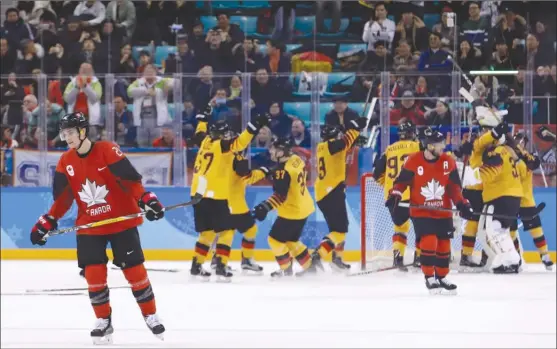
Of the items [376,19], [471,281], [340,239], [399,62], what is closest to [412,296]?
[471,281]

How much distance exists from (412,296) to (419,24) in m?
6.61

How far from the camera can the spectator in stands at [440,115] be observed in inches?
167

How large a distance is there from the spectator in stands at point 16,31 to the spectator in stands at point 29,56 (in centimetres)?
2

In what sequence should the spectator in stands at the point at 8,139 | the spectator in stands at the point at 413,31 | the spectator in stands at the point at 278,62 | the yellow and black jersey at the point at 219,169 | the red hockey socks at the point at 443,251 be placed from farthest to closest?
the yellow and black jersey at the point at 219,169
the red hockey socks at the point at 443,251
the spectator in stands at the point at 8,139
the spectator in stands at the point at 413,31
the spectator in stands at the point at 278,62

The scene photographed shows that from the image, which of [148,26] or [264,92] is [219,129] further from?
[148,26]

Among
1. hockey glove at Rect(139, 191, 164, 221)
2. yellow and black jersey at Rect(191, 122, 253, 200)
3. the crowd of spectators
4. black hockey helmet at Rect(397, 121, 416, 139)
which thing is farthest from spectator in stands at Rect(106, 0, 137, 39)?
yellow and black jersey at Rect(191, 122, 253, 200)

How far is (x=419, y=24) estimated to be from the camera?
170 inches

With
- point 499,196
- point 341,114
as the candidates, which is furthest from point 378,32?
point 499,196

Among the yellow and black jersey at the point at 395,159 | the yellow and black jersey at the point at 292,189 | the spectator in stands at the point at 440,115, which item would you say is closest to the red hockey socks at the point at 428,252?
the yellow and black jersey at the point at 395,159

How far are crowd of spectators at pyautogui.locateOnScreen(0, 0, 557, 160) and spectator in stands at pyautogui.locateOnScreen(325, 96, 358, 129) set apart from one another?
7 centimetres

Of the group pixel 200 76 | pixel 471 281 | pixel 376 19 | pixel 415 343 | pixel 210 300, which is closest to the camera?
pixel 376 19

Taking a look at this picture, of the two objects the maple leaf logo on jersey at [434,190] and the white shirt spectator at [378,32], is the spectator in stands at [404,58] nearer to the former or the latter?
the white shirt spectator at [378,32]

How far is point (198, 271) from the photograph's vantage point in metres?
11.8

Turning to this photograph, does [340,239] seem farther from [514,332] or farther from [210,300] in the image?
[514,332]
